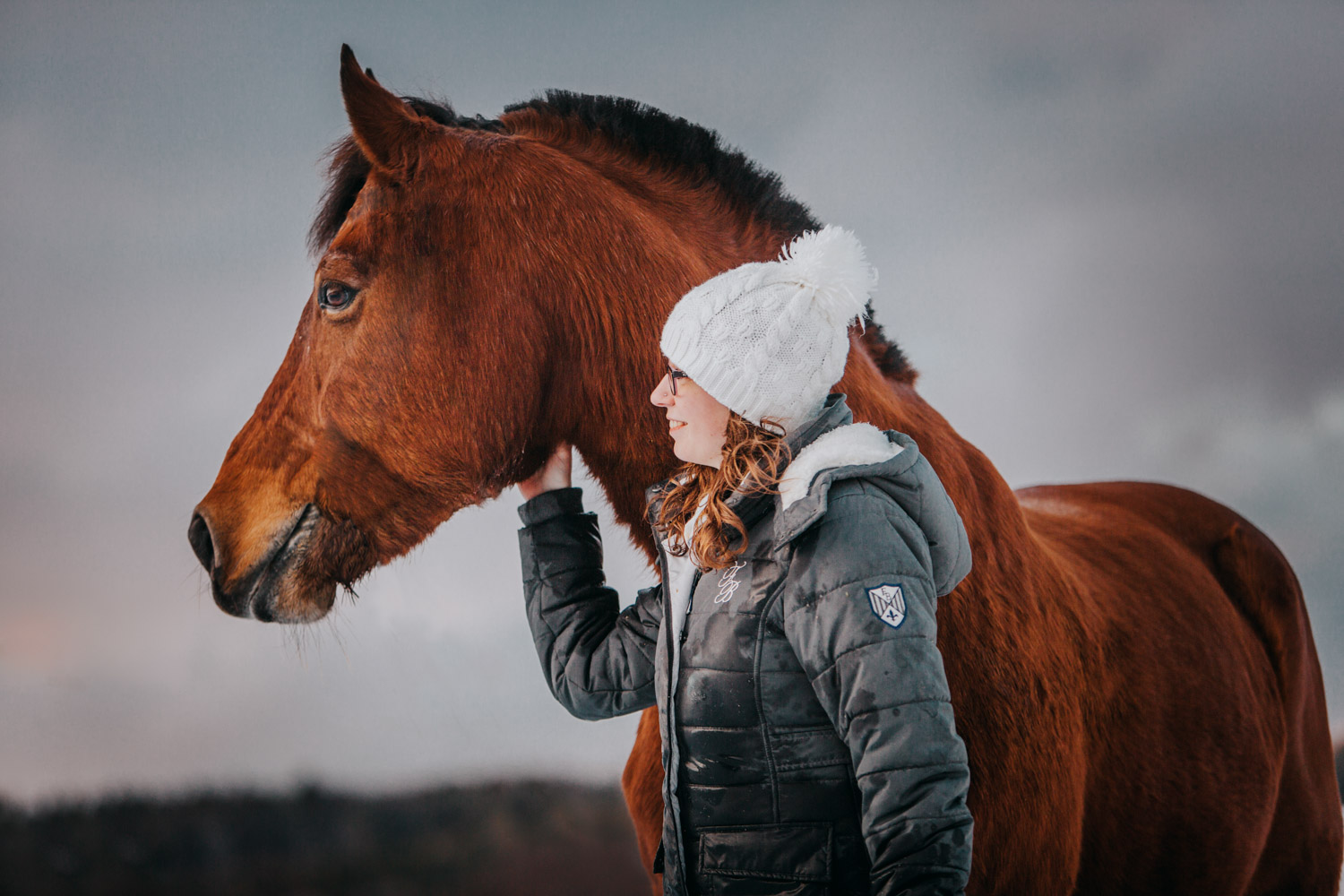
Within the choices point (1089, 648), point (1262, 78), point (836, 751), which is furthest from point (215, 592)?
point (1262, 78)

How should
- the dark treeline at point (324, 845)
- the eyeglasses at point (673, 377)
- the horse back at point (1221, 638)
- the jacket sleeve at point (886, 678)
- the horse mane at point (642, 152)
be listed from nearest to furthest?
1. the jacket sleeve at point (886, 678)
2. the eyeglasses at point (673, 377)
3. the horse mane at point (642, 152)
4. the horse back at point (1221, 638)
5. the dark treeline at point (324, 845)

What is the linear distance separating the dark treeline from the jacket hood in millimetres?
1806

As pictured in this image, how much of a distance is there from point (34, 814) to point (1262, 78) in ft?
13.0

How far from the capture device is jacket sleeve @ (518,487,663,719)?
989 mm

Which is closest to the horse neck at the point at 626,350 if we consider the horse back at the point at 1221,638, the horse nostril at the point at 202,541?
the horse nostril at the point at 202,541

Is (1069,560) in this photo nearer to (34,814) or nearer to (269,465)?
(269,465)

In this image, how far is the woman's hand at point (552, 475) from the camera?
1069mm

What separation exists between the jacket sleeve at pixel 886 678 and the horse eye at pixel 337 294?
66 centimetres

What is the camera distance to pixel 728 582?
32.8 inches

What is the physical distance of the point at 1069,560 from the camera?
4.77 ft

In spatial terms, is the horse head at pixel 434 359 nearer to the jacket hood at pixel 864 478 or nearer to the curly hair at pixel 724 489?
the curly hair at pixel 724 489

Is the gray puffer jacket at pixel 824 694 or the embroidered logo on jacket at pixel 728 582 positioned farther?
the embroidered logo on jacket at pixel 728 582

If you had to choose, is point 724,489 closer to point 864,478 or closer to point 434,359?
point 864,478

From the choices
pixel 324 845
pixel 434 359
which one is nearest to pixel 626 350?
pixel 434 359
